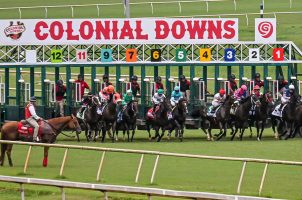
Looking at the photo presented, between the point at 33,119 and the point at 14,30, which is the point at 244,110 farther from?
the point at 33,119

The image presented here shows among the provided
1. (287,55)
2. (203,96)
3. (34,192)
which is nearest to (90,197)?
(34,192)

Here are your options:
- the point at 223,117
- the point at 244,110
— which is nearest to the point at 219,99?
the point at 223,117

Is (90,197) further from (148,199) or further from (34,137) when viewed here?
(34,137)

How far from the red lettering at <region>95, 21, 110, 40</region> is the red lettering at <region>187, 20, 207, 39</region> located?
2017 mm

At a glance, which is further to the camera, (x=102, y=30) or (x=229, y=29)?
(x=229, y=29)

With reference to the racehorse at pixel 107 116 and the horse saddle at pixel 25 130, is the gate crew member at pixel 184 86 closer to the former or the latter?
the racehorse at pixel 107 116

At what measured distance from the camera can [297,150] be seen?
34.3m

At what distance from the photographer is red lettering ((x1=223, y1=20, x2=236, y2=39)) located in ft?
133

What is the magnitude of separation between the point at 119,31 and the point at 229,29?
2746 mm

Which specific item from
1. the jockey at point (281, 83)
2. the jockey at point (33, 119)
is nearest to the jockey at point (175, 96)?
the jockey at point (281, 83)

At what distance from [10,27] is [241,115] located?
642cm

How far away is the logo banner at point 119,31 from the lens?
40125mm

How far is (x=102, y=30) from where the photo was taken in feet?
133

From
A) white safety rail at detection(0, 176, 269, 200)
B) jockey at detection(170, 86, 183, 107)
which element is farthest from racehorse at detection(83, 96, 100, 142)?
white safety rail at detection(0, 176, 269, 200)
